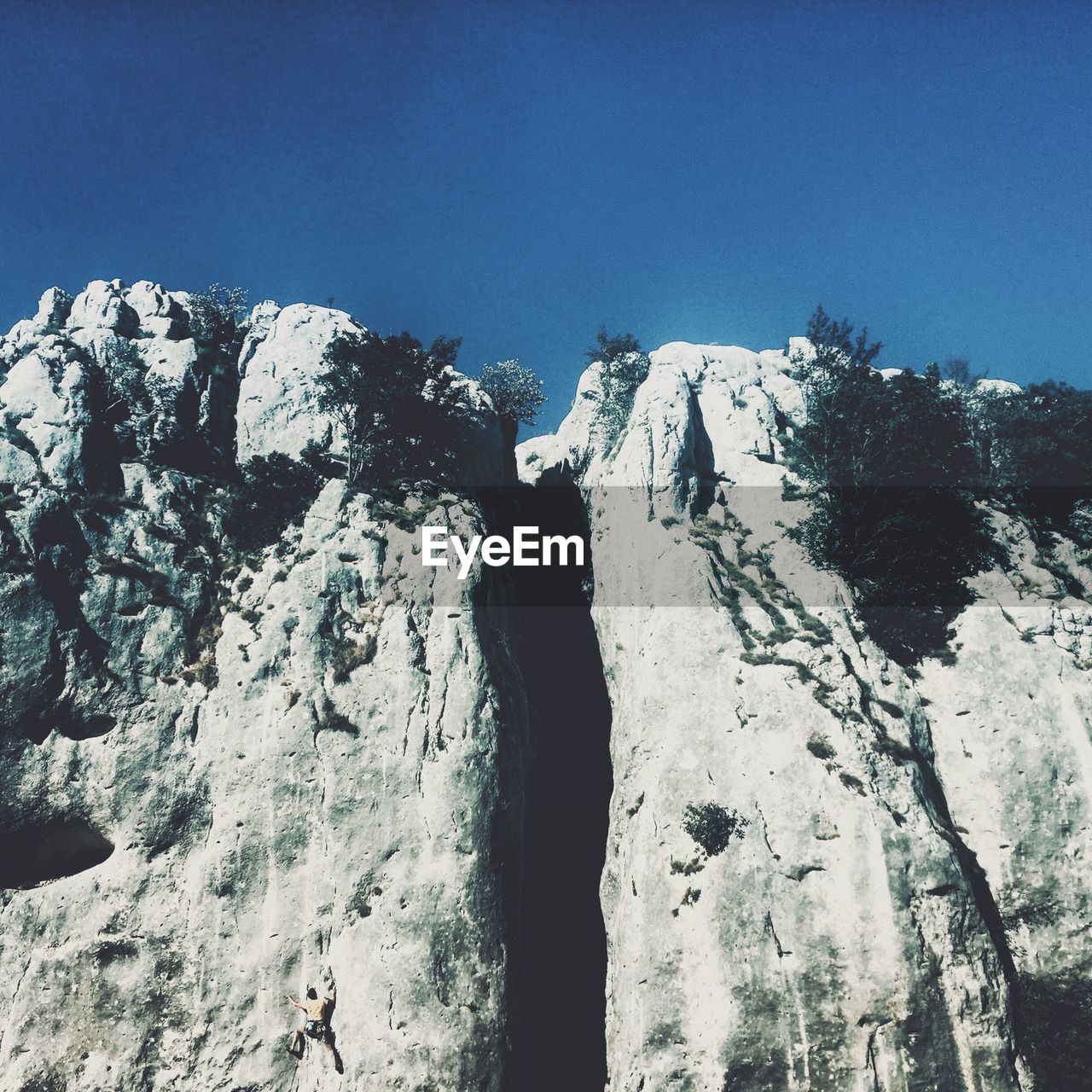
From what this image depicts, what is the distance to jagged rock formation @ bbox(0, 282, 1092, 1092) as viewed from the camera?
78.4ft

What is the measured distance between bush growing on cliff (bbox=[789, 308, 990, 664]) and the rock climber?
29.1 metres

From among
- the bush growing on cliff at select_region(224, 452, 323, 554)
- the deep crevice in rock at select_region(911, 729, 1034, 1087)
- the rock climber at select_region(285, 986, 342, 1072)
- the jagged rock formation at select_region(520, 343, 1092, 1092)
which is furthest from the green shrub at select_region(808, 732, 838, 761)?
the bush growing on cliff at select_region(224, 452, 323, 554)

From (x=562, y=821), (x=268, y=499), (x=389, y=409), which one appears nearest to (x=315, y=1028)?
(x=562, y=821)

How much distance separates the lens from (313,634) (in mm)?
30953

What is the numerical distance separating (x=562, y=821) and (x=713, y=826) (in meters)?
9.25

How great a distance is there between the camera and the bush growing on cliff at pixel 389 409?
38.2 metres

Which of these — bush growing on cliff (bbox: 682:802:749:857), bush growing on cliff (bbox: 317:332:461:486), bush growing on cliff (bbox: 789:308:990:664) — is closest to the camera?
bush growing on cliff (bbox: 682:802:749:857)

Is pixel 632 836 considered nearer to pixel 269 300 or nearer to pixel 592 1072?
pixel 592 1072

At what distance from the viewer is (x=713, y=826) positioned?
Answer: 27.0 metres

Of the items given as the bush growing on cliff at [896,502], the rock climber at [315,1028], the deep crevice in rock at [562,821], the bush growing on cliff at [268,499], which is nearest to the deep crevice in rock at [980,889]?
the bush growing on cliff at [896,502]

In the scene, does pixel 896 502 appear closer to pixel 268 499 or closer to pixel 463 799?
pixel 463 799

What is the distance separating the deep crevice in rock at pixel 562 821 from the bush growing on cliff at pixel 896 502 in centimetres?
1465

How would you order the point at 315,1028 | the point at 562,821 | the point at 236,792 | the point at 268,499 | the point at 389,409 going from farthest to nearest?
the point at 389,409, the point at 268,499, the point at 562,821, the point at 236,792, the point at 315,1028

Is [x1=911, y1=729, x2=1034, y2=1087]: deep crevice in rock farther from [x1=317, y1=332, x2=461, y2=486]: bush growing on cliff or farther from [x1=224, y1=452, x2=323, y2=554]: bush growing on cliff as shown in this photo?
[x1=224, y1=452, x2=323, y2=554]: bush growing on cliff
